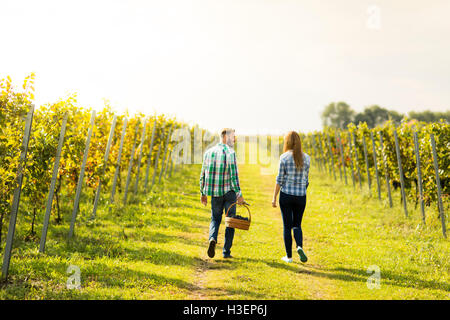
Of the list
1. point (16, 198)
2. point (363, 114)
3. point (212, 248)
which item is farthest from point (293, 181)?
point (363, 114)

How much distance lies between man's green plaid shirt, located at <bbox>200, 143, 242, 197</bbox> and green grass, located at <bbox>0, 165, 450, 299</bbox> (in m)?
1.08

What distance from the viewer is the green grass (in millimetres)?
4824

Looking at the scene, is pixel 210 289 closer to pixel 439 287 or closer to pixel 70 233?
pixel 439 287

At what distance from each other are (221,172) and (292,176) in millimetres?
1038

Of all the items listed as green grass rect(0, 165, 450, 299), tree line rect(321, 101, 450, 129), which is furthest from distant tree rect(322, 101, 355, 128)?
green grass rect(0, 165, 450, 299)

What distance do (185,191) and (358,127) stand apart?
6.86 m

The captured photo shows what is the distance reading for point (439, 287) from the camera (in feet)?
17.0

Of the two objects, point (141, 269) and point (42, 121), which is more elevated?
point (42, 121)

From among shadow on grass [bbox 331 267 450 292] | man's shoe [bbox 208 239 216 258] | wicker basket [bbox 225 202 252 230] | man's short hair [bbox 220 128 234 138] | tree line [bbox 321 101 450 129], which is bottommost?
shadow on grass [bbox 331 267 450 292]

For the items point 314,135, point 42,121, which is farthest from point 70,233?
point 314,135

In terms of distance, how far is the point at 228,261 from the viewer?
613cm

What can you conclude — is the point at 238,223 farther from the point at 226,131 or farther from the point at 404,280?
the point at 404,280

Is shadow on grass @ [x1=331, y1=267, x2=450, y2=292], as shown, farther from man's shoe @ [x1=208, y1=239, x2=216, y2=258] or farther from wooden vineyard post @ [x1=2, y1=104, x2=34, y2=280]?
wooden vineyard post @ [x1=2, y1=104, x2=34, y2=280]

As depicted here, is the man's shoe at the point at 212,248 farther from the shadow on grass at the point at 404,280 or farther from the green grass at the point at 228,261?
the shadow on grass at the point at 404,280
